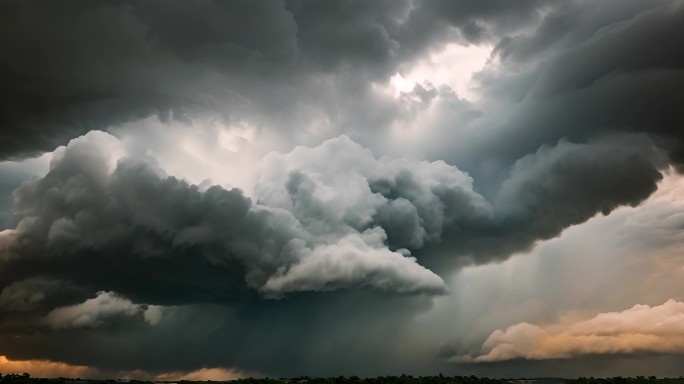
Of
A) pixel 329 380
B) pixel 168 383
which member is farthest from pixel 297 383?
pixel 168 383

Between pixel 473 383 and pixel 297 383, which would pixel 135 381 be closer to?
pixel 297 383

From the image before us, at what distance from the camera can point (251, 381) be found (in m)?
169

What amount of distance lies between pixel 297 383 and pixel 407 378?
1702 inches

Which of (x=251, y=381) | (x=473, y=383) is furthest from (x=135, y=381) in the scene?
(x=473, y=383)

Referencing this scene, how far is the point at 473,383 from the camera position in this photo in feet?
652

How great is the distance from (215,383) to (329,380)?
115ft

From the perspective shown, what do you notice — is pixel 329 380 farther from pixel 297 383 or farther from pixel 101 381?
pixel 101 381

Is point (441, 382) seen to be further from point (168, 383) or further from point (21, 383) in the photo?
point (21, 383)

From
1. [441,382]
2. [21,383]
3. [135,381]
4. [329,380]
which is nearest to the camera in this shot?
[21,383]

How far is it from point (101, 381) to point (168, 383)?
18.5 m

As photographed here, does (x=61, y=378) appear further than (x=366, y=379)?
No

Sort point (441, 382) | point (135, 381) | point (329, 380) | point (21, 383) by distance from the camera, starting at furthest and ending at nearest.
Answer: point (441, 382)
point (329, 380)
point (135, 381)
point (21, 383)

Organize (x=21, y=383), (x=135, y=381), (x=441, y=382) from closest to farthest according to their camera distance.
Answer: (x=21, y=383) → (x=135, y=381) → (x=441, y=382)

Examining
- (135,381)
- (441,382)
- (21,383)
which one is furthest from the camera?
(441,382)
